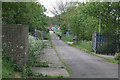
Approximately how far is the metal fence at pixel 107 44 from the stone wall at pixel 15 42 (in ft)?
32.7

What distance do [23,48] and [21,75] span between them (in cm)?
126

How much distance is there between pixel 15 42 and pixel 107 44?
10.8 metres

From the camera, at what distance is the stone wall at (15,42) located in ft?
25.1

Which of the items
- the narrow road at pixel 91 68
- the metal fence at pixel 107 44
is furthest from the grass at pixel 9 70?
the metal fence at pixel 107 44

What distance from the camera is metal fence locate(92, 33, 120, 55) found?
1612 cm

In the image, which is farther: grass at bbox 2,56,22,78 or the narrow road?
the narrow road

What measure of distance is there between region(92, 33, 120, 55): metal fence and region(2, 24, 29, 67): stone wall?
32.7ft

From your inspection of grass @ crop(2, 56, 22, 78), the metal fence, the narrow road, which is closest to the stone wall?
grass @ crop(2, 56, 22, 78)

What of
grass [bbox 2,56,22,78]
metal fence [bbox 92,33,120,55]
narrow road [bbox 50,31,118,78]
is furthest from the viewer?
metal fence [bbox 92,33,120,55]

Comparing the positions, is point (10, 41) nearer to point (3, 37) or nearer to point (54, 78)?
point (3, 37)

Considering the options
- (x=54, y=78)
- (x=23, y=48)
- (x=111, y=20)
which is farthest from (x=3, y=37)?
(x=111, y=20)

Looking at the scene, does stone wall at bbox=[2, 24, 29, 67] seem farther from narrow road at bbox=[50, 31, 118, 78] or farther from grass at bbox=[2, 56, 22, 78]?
narrow road at bbox=[50, 31, 118, 78]

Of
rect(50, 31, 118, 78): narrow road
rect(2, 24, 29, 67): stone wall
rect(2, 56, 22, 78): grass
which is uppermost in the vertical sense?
rect(2, 24, 29, 67): stone wall

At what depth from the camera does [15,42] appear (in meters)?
7.77
